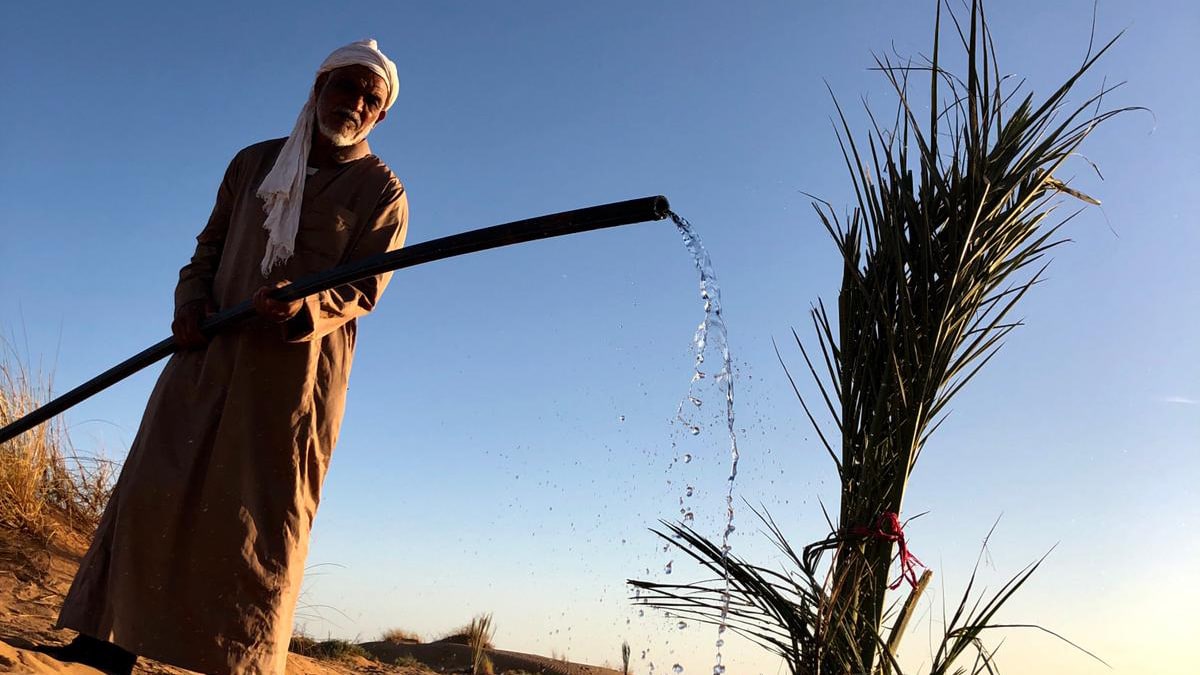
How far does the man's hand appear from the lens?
3141 millimetres

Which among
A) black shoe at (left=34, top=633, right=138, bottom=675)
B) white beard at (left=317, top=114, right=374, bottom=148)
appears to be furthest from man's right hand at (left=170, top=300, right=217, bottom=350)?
black shoe at (left=34, top=633, right=138, bottom=675)

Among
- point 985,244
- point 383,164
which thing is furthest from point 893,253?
point 383,164

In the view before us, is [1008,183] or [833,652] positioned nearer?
[833,652]

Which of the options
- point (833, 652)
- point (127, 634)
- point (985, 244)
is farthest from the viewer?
point (127, 634)

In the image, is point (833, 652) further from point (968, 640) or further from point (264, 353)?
point (264, 353)

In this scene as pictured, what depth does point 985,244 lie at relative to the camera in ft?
9.41

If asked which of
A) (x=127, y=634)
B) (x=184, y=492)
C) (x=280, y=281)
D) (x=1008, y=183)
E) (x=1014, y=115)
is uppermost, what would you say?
(x=1014, y=115)

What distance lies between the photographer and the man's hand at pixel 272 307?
124 inches

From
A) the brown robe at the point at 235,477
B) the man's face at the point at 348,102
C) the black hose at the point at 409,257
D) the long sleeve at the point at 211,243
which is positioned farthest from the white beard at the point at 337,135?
the black hose at the point at 409,257

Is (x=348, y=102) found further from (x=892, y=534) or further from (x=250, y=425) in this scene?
(x=892, y=534)

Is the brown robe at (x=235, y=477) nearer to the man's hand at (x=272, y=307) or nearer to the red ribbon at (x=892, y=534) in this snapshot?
the man's hand at (x=272, y=307)

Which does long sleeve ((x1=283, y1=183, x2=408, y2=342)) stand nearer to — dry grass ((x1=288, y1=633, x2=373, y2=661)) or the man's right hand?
the man's right hand

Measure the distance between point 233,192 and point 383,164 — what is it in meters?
0.63

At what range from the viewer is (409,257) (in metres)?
2.94
